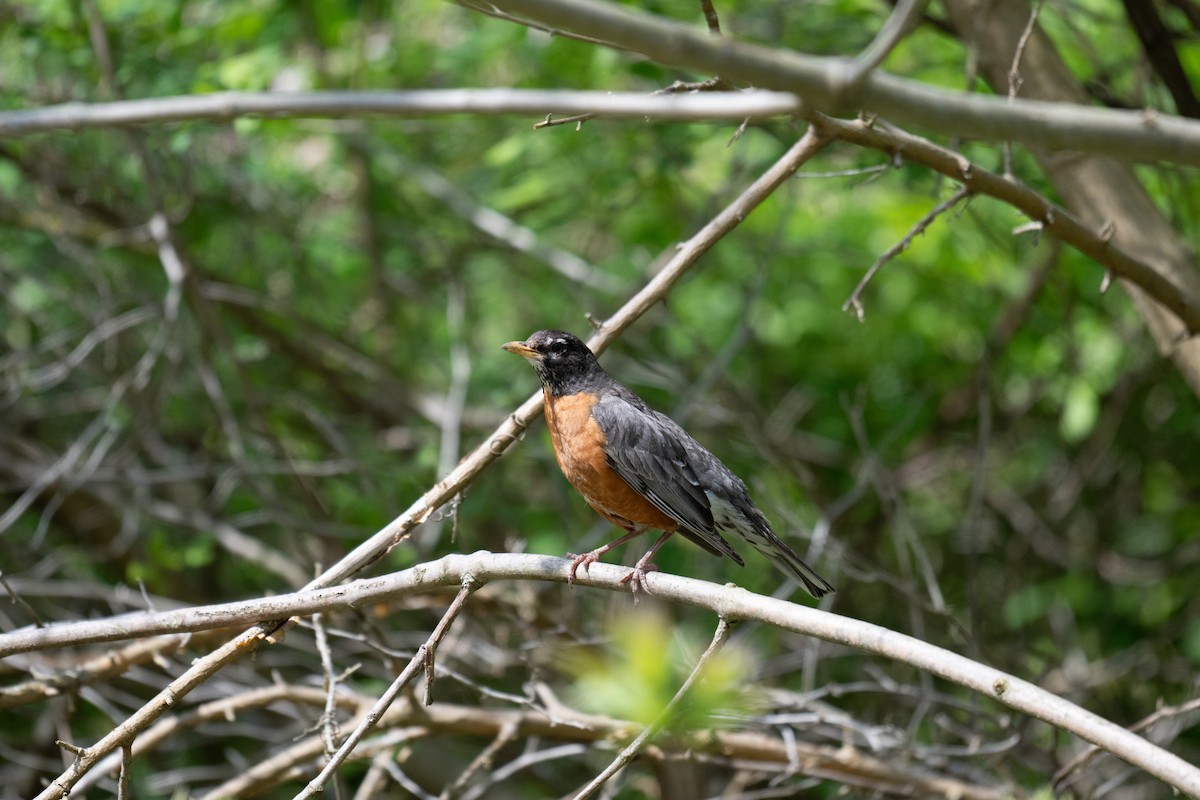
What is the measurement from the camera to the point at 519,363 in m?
7.51

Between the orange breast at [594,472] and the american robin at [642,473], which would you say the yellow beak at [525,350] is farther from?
the orange breast at [594,472]

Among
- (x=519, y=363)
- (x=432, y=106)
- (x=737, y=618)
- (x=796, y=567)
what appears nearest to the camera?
(x=432, y=106)

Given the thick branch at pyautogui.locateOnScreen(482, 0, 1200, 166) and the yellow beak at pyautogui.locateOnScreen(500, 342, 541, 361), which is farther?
the yellow beak at pyautogui.locateOnScreen(500, 342, 541, 361)

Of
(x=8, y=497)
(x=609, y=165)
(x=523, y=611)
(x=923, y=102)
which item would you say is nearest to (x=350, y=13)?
(x=609, y=165)

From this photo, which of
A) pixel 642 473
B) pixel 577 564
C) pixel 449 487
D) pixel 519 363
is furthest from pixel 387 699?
pixel 519 363

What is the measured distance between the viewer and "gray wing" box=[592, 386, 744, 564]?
449cm

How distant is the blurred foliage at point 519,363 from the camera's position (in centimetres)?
630

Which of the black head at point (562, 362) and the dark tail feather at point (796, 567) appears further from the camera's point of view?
the black head at point (562, 362)

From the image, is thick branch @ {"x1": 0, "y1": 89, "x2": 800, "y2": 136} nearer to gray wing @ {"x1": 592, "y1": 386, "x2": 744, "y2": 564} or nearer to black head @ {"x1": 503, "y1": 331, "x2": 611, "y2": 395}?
gray wing @ {"x1": 592, "y1": 386, "x2": 744, "y2": 564}

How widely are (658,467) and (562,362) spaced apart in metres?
0.78

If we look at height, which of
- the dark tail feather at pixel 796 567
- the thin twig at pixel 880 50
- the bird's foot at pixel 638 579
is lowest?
the dark tail feather at pixel 796 567

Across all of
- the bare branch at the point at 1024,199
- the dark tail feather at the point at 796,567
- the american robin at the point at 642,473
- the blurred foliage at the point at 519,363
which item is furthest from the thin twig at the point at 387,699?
the blurred foliage at the point at 519,363

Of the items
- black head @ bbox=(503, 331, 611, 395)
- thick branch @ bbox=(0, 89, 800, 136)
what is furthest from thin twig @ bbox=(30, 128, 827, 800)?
thick branch @ bbox=(0, 89, 800, 136)

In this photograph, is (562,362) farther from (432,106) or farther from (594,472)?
(432,106)
